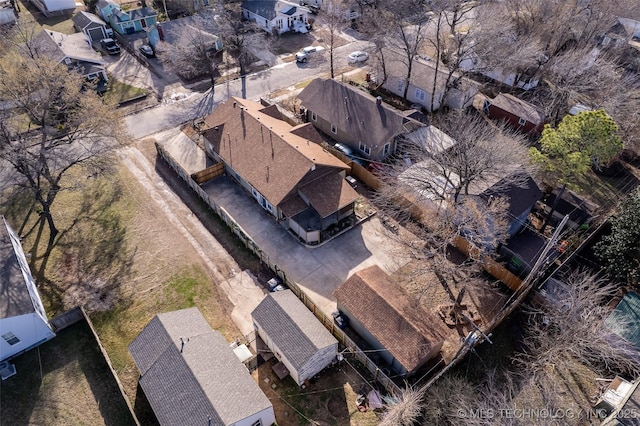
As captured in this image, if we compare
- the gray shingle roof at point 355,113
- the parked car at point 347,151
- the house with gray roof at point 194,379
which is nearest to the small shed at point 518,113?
the gray shingle roof at point 355,113

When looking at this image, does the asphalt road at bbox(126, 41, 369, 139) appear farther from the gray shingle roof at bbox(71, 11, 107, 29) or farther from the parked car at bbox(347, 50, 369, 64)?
the gray shingle roof at bbox(71, 11, 107, 29)

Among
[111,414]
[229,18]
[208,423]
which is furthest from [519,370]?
[229,18]

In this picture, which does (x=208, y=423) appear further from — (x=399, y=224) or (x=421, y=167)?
(x=421, y=167)

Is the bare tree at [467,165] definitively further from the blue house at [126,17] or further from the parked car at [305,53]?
the blue house at [126,17]

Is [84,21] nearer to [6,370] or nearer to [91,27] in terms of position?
[91,27]

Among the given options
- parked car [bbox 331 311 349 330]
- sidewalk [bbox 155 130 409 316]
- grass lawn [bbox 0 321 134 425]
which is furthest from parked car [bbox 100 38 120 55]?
parked car [bbox 331 311 349 330]

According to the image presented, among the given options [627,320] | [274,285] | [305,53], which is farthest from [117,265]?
[305,53]

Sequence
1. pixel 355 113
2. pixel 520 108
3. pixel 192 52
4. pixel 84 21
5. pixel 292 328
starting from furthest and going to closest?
pixel 84 21
pixel 192 52
pixel 520 108
pixel 355 113
pixel 292 328
